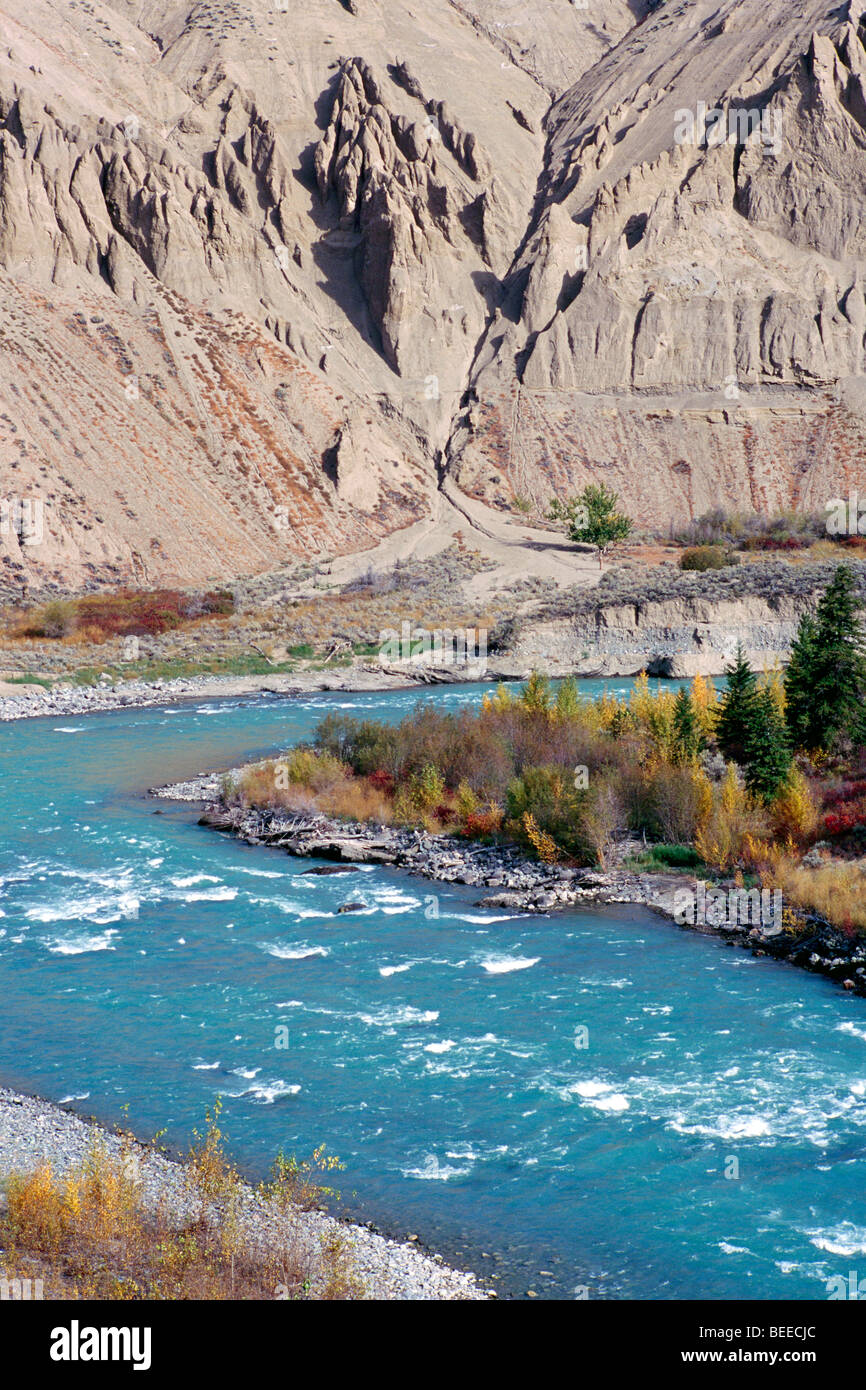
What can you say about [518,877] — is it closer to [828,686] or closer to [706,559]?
[828,686]

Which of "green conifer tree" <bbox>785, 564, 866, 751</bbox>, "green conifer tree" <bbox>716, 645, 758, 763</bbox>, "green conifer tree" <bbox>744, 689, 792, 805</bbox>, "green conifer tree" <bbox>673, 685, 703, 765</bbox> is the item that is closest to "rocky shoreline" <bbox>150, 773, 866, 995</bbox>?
"green conifer tree" <bbox>744, 689, 792, 805</bbox>

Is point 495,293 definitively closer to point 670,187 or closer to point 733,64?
point 670,187

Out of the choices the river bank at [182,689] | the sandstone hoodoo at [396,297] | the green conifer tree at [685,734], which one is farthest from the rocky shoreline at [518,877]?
the sandstone hoodoo at [396,297]

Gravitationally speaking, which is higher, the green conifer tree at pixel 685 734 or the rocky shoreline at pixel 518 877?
the green conifer tree at pixel 685 734

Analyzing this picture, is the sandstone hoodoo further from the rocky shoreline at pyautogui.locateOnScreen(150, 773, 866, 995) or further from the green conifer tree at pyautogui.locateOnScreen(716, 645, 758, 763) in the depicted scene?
the green conifer tree at pyautogui.locateOnScreen(716, 645, 758, 763)

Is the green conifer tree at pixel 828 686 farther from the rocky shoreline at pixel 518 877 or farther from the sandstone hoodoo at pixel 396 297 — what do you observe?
the sandstone hoodoo at pixel 396 297

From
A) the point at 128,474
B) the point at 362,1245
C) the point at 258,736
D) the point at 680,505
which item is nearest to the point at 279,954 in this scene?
the point at 362,1245
